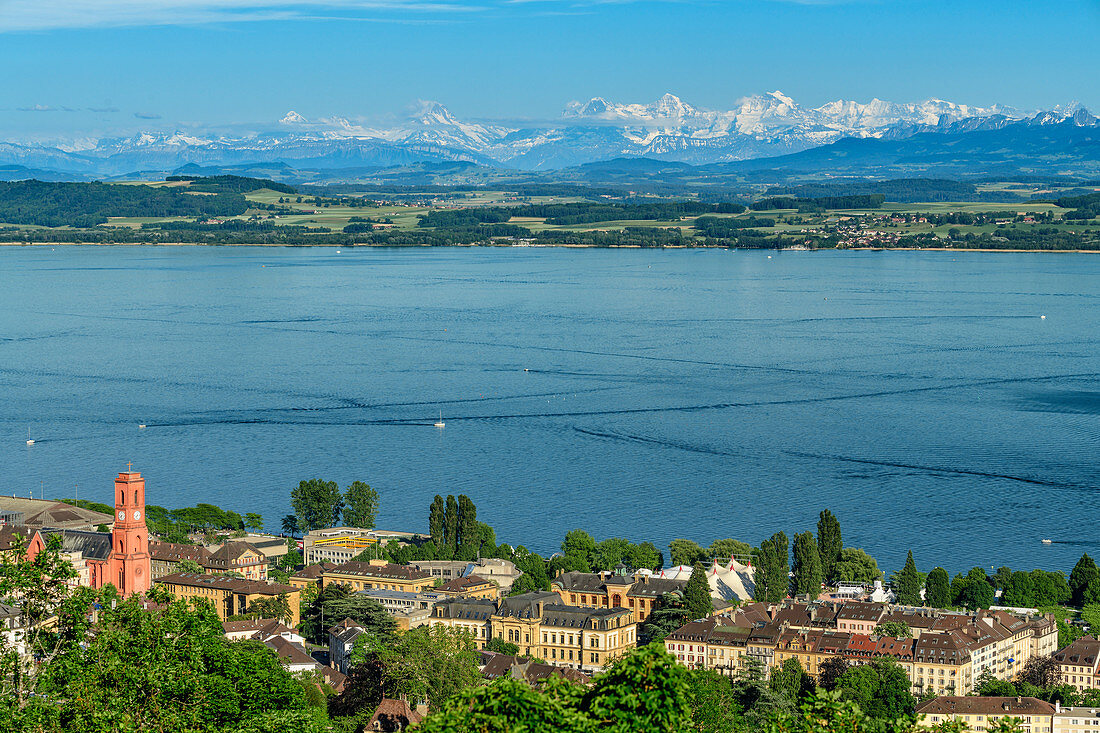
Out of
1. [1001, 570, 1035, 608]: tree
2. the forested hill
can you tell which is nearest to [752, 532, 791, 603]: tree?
Answer: [1001, 570, 1035, 608]: tree

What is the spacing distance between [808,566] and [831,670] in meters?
4.55

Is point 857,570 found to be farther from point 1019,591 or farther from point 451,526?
point 451,526

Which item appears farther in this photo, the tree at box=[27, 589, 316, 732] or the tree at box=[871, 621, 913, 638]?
the tree at box=[871, 621, 913, 638]

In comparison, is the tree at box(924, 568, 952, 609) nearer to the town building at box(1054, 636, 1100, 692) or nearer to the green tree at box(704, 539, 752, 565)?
the town building at box(1054, 636, 1100, 692)

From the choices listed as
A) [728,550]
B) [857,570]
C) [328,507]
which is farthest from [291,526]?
[857,570]

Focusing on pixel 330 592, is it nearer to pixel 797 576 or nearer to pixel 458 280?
pixel 797 576

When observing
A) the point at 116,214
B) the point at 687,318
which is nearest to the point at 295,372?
the point at 687,318

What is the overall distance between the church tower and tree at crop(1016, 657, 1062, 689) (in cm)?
1384

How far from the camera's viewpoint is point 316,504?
3152 cm

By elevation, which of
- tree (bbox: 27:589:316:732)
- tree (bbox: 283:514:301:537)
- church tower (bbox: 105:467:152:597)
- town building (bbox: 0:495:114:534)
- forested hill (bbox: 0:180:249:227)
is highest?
forested hill (bbox: 0:180:249:227)

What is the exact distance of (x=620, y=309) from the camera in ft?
225

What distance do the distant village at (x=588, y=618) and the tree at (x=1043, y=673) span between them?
5.8 inches

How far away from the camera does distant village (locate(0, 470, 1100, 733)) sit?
71.9ft

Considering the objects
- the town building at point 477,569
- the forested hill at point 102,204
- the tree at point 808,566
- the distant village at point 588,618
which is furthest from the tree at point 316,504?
the forested hill at point 102,204
